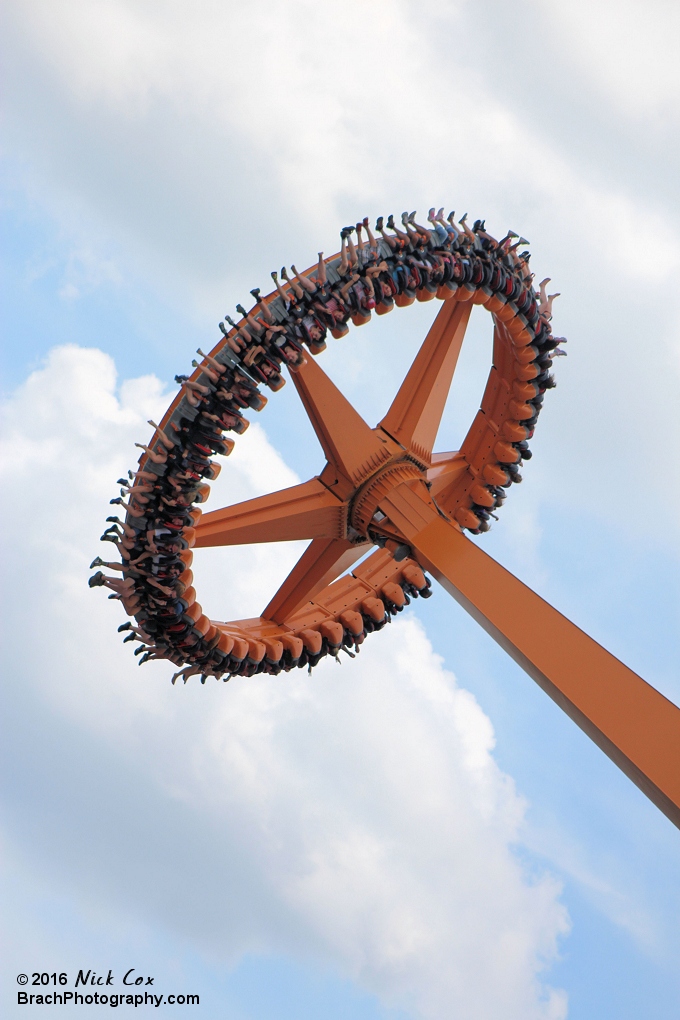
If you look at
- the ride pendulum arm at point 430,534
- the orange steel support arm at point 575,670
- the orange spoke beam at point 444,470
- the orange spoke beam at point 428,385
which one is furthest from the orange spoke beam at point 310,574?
the orange steel support arm at point 575,670

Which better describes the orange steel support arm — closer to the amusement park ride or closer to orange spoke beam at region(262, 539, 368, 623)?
the amusement park ride

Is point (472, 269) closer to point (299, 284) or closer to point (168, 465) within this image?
point (299, 284)

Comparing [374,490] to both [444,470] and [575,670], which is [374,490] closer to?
[444,470]

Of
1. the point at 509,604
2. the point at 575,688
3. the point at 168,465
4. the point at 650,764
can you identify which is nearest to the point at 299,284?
the point at 168,465

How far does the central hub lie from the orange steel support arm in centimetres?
171

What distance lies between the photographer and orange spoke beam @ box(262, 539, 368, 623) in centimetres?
1927

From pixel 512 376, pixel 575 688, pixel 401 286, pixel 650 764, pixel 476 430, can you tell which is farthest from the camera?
pixel 476 430

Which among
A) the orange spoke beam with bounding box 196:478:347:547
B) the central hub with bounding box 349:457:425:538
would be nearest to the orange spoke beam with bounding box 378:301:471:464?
the central hub with bounding box 349:457:425:538

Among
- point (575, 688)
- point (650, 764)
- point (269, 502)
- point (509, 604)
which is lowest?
point (650, 764)

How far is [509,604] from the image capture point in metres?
14.4

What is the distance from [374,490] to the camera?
58.0 feet

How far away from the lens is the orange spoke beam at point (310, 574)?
1927cm

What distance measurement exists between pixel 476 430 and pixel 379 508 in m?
4.87

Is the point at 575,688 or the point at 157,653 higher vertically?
the point at 157,653
